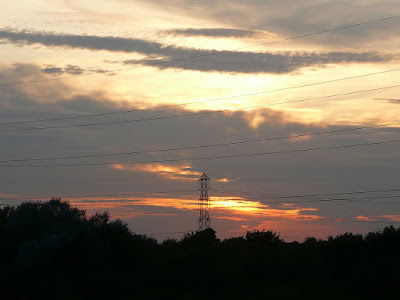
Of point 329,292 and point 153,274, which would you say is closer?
point 329,292

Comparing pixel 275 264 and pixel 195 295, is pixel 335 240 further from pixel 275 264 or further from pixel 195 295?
pixel 195 295

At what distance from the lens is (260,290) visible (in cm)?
4372

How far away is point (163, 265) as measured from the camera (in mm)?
48750

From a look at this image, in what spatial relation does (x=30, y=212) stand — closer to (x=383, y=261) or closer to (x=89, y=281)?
(x=89, y=281)

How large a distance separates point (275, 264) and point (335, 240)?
9.77 m

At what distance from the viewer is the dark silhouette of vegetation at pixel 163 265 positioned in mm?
40469

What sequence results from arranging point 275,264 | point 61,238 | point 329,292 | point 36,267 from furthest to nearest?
point 275,264, point 61,238, point 36,267, point 329,292

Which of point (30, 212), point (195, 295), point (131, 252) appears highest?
point (30, 212)

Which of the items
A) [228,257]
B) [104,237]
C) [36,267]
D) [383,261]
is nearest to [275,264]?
[228,257]

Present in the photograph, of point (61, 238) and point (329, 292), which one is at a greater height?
point (61, 238)

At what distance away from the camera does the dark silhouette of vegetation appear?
40.5m

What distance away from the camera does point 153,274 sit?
153ft

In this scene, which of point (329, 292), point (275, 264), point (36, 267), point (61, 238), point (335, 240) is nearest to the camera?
point (329, 292)

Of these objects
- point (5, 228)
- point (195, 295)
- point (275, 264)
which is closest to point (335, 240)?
point (275, 264)
